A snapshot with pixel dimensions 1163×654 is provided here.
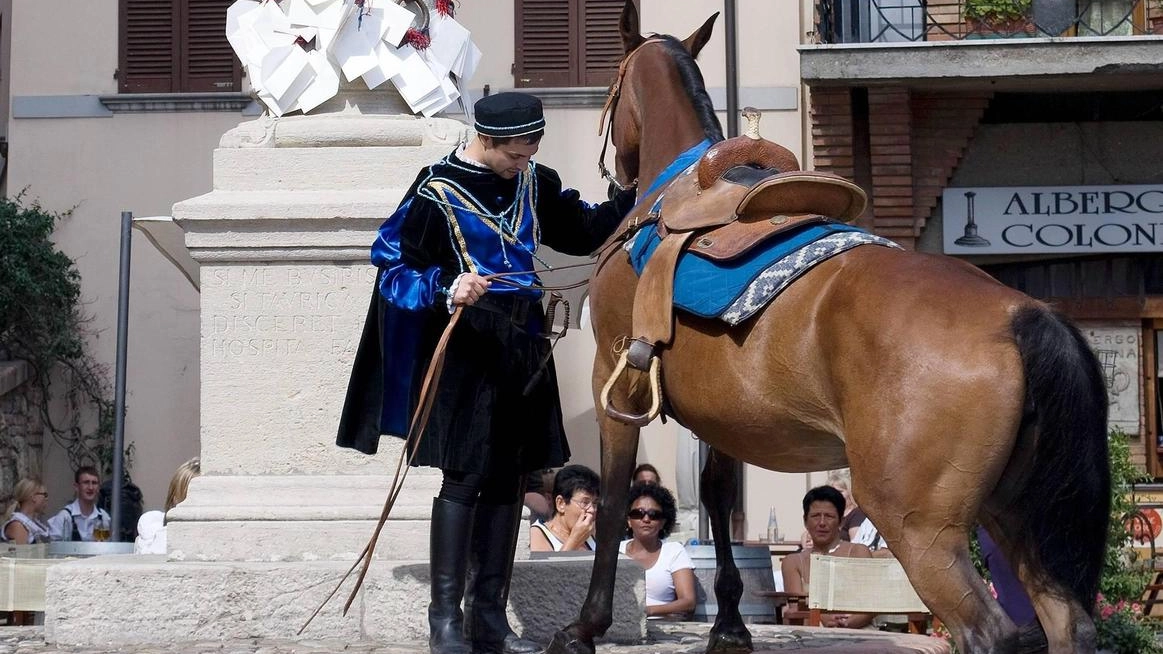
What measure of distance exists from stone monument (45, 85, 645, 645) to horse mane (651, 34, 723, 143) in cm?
115

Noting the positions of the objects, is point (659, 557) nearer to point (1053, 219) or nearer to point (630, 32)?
point (630, 32)

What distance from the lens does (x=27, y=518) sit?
10.7m

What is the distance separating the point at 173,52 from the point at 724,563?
12.4 meters

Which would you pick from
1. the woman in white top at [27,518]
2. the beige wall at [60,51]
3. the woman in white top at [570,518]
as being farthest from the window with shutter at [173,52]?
the woman in white top at [570,518]

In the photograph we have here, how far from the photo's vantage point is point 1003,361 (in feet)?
13.6

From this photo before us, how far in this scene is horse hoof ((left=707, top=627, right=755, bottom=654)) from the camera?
5457 millimetres

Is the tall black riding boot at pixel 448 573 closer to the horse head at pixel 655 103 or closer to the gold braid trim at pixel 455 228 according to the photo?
the gold braid trim at pixel 455 228

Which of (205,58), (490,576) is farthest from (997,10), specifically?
(490,576)

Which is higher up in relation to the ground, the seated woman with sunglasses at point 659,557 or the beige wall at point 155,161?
the beige wall at point 155,161

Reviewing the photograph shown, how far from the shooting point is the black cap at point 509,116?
214 inches

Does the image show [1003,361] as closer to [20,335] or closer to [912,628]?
[912,628]

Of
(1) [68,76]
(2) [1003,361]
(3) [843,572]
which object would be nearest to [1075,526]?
(2) [1003,361]

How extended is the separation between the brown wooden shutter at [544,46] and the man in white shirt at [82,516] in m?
6.62

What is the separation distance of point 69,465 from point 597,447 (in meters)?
4.86
